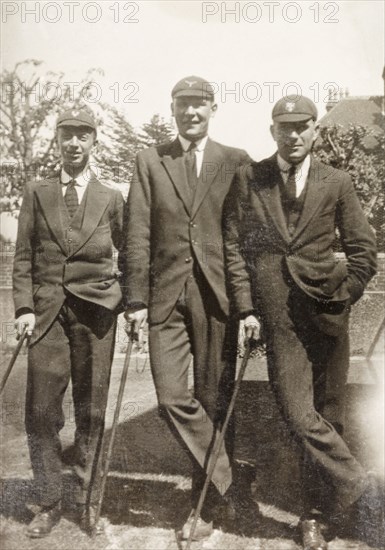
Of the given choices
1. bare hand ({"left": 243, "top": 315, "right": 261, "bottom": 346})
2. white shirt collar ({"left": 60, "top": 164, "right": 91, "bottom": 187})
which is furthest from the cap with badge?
bare hand ({"left": 243, "top": 315, "right": 261, "bottom": 346})

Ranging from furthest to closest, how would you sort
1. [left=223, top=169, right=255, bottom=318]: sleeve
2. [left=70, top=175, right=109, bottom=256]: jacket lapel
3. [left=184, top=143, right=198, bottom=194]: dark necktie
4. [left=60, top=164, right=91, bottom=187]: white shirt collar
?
1. [left=60, top=164, right=91, bottom=187]: white shirt collar
2. [left=70, top=175, right=109, bottom=256]: jacket lapel
3. [left=184, top=143, right=198, bottom=194]: dark necktie
4. [left=223, top=169, right=255, bottom=318]: sleeve

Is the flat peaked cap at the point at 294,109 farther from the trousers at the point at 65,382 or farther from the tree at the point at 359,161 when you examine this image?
the tree at the point at 359,161

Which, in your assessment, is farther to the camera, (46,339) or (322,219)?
(46,339)

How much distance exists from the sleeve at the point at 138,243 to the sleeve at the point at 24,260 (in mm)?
611

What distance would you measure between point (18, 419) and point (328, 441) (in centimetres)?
369

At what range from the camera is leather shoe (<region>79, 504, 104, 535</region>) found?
3.52 m

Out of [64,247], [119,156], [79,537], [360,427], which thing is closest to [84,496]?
[79,537]

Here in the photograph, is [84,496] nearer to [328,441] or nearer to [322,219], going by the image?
[328,441]

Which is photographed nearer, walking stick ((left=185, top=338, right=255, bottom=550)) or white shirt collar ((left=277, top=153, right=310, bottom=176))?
walking stick ((left=185, top=338, right=255, bottom=550))

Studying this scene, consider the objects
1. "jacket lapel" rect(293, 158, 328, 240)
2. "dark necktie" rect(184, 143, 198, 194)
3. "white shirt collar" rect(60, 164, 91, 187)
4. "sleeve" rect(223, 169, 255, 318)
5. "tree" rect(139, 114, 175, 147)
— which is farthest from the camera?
"tree" rect(139, 114, 175, 147)

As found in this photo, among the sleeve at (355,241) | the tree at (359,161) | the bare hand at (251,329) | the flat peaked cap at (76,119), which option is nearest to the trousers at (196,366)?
the bare hand at (251,329)

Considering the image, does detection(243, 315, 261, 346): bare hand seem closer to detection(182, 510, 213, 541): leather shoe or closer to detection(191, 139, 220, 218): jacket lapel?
detection(191, 139, 220, 218): jacket lapel

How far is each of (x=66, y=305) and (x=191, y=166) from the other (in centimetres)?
111

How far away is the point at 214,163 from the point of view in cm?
360
